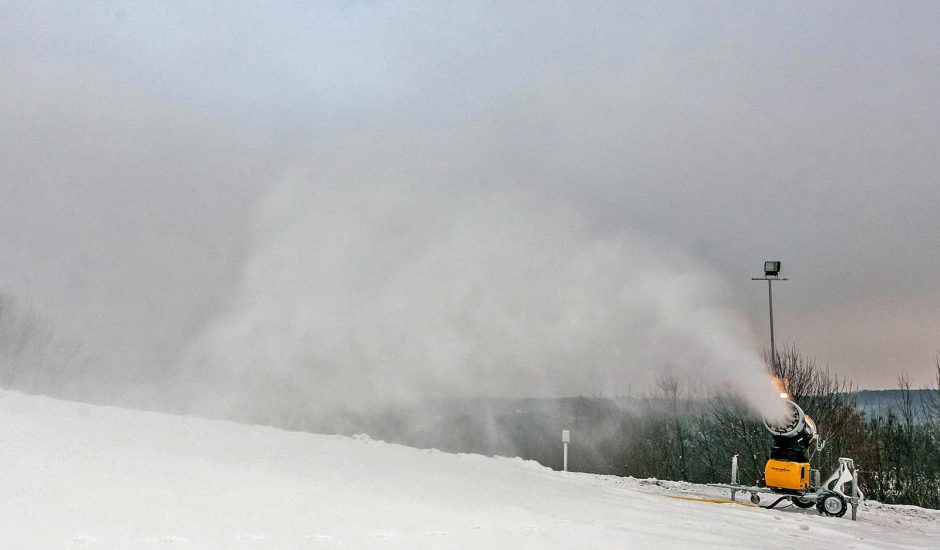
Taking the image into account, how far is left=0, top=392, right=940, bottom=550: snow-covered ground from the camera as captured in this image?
5.35m

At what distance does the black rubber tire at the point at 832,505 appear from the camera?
12.9m

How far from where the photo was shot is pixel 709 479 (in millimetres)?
38000

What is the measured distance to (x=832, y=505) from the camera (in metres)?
13.0

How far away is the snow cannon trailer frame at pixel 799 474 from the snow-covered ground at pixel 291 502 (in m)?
0.61

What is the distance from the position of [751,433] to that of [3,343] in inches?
1846

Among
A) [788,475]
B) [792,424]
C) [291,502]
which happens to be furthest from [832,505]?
[291,502]

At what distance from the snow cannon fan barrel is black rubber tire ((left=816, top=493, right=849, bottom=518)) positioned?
490mm

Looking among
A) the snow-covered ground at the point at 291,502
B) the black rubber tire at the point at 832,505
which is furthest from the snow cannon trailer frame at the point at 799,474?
the snow-covered ground at the point at 291,502

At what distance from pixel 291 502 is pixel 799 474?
1071cm

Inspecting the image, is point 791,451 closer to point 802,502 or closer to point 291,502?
point 802,502

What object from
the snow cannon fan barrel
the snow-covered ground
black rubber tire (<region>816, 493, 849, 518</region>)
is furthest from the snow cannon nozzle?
the snow-covered ground

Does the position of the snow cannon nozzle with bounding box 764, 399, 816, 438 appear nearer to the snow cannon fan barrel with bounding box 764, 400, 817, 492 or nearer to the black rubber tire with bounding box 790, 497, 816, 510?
the snow cannon fan barrel with bounding box 764, 400, 817, 492

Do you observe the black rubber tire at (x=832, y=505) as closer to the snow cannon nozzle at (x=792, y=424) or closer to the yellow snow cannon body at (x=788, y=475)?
the yellow snow cannon body at (x=788, y=475)

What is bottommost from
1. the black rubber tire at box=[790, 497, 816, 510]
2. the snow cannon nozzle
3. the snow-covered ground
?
the black rubber tire at box=[790, 497, 816, 510]
